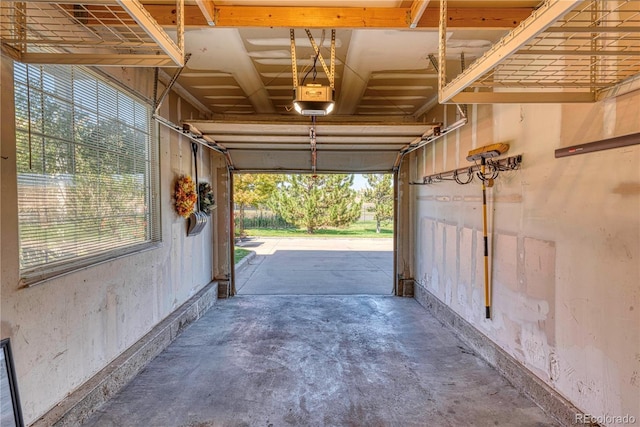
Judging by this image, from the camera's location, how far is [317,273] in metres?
7.66

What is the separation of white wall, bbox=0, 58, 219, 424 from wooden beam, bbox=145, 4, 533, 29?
3.43ft

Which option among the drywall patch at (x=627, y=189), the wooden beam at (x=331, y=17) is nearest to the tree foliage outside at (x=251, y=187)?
the wooden beam at (x=331, y=17)

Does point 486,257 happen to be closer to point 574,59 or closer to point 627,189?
point 627,189

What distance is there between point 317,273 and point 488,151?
5.28 m

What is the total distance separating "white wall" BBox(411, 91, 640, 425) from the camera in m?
1.85

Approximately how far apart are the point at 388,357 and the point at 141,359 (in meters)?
2.39

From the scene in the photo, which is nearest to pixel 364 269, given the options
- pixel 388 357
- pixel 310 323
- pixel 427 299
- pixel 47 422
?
pixel 427 299

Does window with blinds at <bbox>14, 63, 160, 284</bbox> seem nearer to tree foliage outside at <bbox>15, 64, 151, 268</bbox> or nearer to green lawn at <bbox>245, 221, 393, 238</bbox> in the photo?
tree foliage outside at <bbox>15, 64, 151, 268</bbox>

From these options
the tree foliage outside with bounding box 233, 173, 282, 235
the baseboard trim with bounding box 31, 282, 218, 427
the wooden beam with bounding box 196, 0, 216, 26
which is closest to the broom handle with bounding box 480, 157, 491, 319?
the wooden beam with bounding box 196, 0, 216, 26

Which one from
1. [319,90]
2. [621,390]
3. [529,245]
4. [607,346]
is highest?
[319,90]

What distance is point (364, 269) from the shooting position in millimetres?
8180

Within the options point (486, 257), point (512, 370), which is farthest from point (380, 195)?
point (512, 370)

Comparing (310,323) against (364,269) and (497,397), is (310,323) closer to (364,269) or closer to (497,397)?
(497,397)

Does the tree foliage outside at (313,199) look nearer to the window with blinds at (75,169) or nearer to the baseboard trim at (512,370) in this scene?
the baseboard trim at (512,370)
